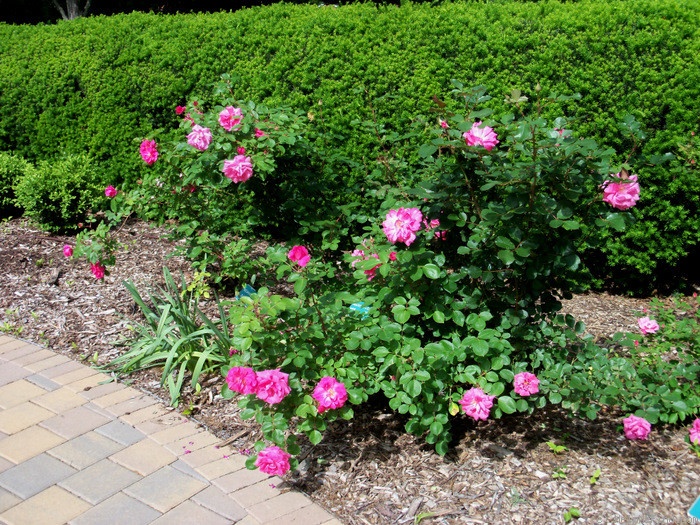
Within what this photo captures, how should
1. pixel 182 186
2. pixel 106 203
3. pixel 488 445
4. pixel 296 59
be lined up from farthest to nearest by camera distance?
pixel 106 203
pixel 296 59
pixel 182 186
pixel 488 445

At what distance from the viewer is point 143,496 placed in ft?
7.96

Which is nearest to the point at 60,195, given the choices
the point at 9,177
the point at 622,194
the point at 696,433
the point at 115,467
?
the point at 9,177

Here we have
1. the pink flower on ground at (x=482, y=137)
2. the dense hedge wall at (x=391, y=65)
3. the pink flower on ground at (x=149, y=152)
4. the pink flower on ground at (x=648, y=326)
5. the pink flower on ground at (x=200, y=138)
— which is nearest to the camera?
the pink flower on ground at (x=482, y=137)

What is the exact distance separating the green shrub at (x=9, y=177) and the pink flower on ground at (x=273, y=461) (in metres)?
4.36

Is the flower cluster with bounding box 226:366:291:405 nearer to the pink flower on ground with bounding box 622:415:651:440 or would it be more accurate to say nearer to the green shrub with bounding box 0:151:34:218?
the pink flower on ground with bounding box 622:415:651:440

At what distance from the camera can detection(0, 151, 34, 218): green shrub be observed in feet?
19.0

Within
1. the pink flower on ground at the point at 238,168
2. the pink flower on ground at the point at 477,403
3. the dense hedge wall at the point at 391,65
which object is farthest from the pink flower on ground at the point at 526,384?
the dense hedge wall at the point at 391,65

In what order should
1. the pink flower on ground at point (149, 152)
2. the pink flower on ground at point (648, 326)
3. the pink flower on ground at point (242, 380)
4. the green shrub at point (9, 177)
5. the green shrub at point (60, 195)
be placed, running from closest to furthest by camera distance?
→ the pink flower on ground at point (242, 380), the pink flower on ground at point (648, 326), the pink flower on ground at point (149, 152), the green shrub at point (60, 195), the green shrub at point (9, 177)

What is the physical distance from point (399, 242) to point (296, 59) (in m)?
2.56

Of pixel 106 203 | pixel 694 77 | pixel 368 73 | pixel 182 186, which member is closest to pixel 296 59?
pixel 368 73

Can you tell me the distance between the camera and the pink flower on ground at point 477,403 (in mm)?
2334

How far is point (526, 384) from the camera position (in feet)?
7.89

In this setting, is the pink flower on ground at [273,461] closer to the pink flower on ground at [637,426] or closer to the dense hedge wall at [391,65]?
the pink flower on ground at [637,426]

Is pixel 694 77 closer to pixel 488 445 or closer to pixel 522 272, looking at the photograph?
pixel 522 272
